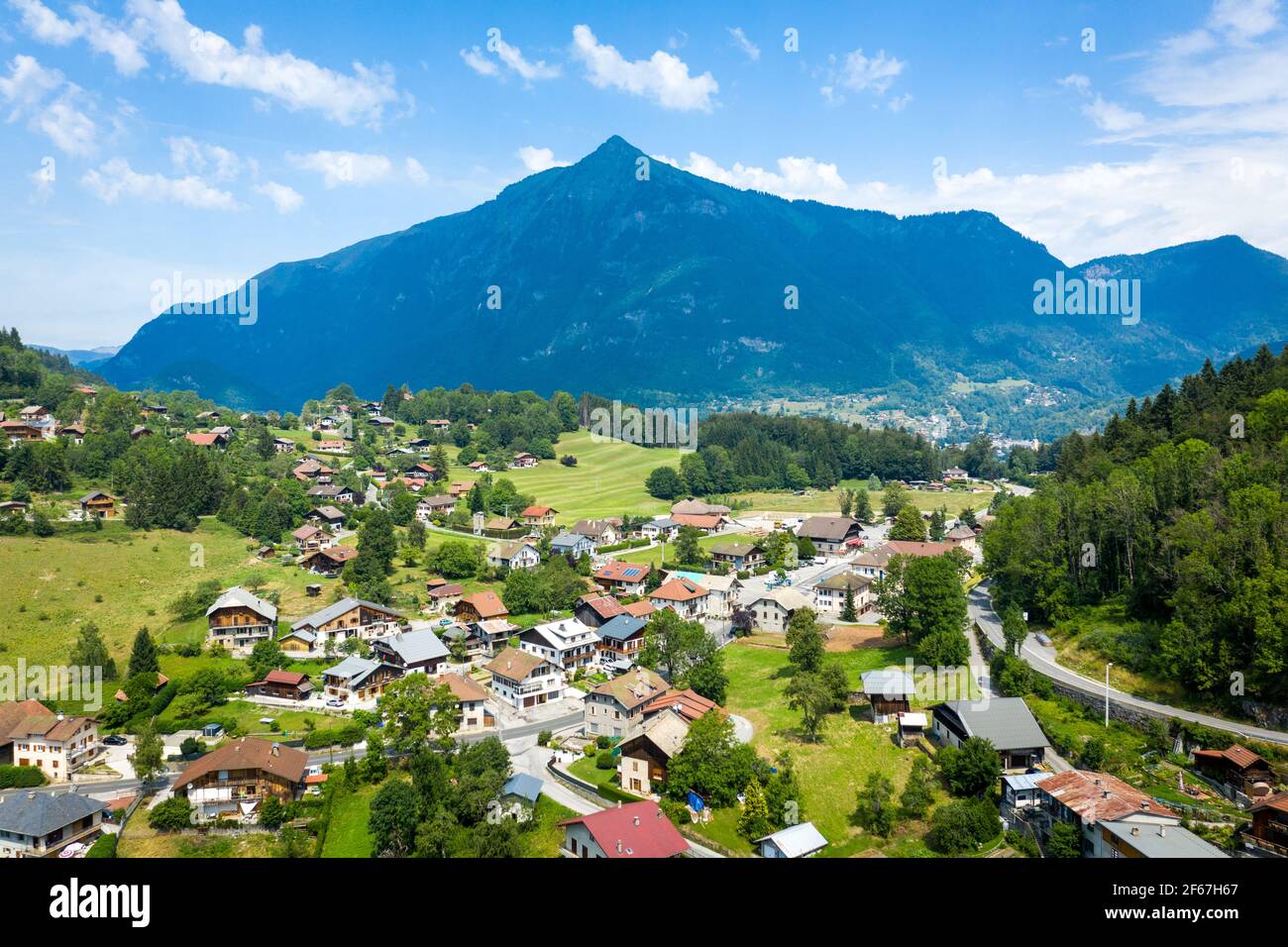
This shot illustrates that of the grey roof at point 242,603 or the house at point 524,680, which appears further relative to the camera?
the grey roof at point 242,603

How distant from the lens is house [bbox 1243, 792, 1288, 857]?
57.6 feet

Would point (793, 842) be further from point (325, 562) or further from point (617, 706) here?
point (325, 562)

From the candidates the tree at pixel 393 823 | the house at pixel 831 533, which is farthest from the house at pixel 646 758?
the house at pixel 831 533

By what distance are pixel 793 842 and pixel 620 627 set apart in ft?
59.5

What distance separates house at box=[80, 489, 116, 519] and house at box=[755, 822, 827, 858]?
43.9 m

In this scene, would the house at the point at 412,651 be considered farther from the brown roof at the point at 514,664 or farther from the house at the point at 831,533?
the house at the point at 831,533

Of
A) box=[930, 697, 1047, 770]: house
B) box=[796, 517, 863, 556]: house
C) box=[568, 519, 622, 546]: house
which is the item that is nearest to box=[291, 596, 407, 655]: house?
box=[568, 519, 622, 546]: house

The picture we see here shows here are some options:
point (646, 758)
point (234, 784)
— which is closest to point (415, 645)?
point (234, 784)

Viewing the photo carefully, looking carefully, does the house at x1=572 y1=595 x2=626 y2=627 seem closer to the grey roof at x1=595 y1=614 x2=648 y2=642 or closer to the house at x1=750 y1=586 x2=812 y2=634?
the grey roof at x1=595 y1=614 x2=648 y2=642

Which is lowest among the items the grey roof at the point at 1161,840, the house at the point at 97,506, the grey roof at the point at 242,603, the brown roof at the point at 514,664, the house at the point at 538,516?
the brown roof at the point at 514,664

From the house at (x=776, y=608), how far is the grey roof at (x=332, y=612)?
17.3m

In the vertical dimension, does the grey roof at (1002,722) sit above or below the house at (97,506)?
below

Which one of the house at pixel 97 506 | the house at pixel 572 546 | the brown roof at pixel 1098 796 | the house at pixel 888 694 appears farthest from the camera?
the house at pixel 572 546

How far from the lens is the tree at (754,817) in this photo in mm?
20500
